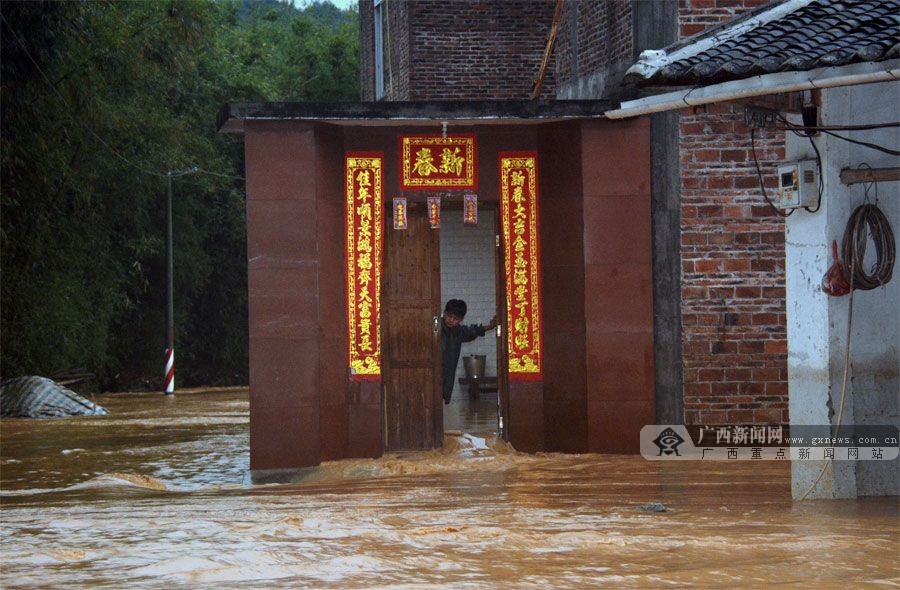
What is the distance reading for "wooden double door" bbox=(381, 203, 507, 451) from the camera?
46.9 ft

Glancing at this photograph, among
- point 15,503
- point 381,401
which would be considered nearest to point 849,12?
point 381,401

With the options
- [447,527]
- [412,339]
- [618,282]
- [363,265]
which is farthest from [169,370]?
[447,527]

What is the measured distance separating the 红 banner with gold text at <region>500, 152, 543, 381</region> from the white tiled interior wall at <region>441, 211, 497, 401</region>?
24.7 ft

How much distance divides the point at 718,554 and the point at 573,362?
613 centimetres

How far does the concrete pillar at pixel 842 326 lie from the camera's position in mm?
9609

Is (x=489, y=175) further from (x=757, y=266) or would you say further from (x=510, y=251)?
(x=757, y=266)

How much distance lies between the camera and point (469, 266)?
2180 cm

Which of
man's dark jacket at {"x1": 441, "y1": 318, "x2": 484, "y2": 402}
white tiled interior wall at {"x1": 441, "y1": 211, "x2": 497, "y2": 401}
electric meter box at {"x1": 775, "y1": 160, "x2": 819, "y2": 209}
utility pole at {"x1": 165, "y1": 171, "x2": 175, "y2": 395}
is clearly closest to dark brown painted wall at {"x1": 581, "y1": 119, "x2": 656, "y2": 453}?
man's dark jacket at {"x1": 441, "y1": 318, "x2": 484, "y2": 402}

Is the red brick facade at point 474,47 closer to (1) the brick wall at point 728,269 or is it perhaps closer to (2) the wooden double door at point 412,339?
(2) the wooden double door at point 412,339

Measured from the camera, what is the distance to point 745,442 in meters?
13.3

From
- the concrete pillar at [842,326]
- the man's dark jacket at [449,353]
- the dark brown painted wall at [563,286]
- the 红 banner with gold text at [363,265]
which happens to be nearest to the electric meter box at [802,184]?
the concrete pillar at [842,326]

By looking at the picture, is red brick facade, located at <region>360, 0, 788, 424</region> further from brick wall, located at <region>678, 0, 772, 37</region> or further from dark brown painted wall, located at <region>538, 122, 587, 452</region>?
dark brown painted wall, located at <region>538, 122, 587, 452</region>

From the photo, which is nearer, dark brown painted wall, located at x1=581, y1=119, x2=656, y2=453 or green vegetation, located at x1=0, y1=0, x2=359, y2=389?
dark brown painted wall, located at x1=581, y1=119, x2=656, y2=453

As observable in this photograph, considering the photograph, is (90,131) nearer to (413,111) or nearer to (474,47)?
(474,47)
